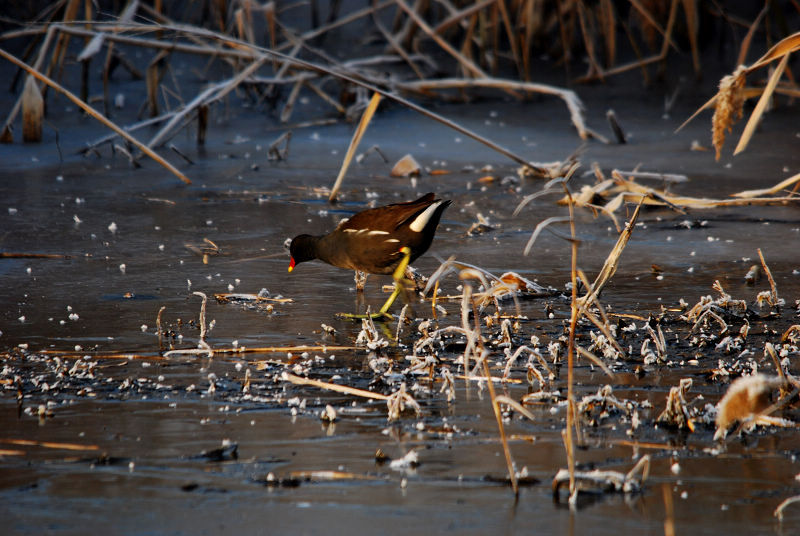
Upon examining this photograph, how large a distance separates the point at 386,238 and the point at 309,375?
4.28 feet

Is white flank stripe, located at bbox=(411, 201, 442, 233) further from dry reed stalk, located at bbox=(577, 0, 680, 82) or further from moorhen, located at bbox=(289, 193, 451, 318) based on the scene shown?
dry reed stalk, located at bbox=(577, 0, 680, 82)

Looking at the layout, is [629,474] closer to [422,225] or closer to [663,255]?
[422,225]

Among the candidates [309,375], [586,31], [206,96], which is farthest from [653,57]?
[309,375]

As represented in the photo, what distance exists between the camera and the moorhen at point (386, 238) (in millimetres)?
5074

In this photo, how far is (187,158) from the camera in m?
9.07

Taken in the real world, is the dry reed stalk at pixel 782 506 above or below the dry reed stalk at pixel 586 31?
below

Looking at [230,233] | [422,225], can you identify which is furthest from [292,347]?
[230,233]

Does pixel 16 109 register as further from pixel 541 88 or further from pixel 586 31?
pixel 586 31

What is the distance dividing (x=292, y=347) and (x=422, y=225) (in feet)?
3.67

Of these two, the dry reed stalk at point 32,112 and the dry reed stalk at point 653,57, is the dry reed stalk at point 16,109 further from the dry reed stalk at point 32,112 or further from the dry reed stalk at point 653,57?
the dry reed stalk at point 653,57

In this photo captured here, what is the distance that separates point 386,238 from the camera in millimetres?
5066

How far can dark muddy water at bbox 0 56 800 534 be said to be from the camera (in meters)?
2.71

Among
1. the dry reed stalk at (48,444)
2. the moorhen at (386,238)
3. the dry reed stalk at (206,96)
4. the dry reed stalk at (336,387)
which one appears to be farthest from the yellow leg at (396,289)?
the dry reed stalk at (206,96)

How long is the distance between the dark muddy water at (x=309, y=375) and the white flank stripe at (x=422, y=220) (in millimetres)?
384
